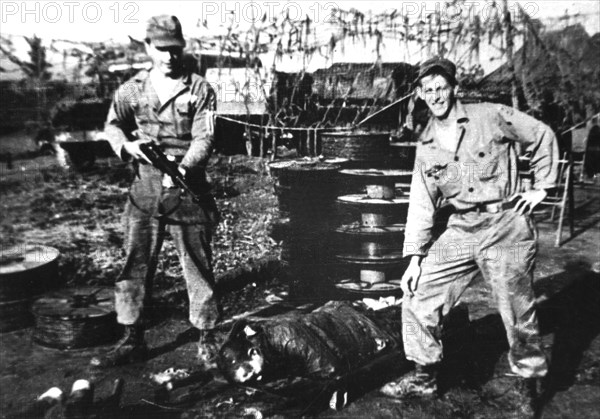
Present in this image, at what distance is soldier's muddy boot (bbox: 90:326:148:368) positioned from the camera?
12.4 ft

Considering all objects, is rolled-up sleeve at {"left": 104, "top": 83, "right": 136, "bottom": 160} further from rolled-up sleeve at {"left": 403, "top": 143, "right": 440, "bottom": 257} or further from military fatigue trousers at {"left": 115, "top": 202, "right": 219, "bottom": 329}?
rolled-up sleeve at {"left": 403, "top": 143, "right": 440, "bottom": 257}

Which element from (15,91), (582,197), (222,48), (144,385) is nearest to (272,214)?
(222,48)

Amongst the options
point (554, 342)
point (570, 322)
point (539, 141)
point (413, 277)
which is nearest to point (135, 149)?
point (413, 277)

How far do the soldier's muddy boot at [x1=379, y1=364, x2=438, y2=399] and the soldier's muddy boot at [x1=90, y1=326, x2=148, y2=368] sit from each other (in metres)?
2.03

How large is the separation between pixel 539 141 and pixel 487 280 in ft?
3.34

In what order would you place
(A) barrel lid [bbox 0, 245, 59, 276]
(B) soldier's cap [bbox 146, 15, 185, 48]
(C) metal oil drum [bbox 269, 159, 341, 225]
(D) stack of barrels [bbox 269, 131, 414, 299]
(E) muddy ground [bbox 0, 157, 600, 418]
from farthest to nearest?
(C) metal oil drum [bbox 269, 159, 341, 225] → (D) stack of barrels [bbox 269, 131, 414, 299] → (A) barrel lid [bbox 0, 245, 59, 276] → (B) soldier's cap [bbox 146, 15, 185, 48] → (E) muddy ground [bbox 0, 157, 600, 418]

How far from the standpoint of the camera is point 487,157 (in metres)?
3.16

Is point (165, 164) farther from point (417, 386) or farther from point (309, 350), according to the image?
point (417, 386)

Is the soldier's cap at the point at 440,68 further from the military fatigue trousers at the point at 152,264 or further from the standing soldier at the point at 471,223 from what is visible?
the military fatigue trousers at the point at 152,264

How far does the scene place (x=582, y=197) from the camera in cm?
1160

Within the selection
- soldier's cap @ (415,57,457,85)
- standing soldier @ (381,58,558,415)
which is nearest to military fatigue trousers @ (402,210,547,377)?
standing soldier @ (381,58,558,415)

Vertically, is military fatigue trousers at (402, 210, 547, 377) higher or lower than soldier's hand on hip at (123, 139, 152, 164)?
lower

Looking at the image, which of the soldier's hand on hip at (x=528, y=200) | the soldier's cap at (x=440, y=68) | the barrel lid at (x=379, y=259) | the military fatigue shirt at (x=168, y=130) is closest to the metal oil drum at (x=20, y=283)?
the military fatigue shirt at (x=168, y=130)

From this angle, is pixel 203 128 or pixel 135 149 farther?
pixel 203 128
